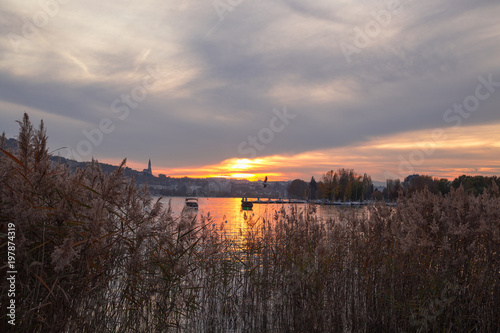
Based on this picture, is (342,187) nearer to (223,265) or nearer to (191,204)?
(191,204)

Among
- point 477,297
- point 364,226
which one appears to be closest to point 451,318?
point 477,297

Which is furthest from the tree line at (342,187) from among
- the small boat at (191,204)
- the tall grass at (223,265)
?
the tall grass at (223,265)

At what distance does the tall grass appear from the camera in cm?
273

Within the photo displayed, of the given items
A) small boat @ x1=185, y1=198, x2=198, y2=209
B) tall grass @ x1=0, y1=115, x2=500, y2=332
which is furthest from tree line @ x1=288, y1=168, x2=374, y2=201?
tall grass @ x1=0, y1=115, x2=500, y2=332

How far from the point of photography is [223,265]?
7.91 meters

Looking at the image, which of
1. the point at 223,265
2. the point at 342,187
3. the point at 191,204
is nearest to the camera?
the point at 223,265

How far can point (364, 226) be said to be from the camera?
7473 millimetres

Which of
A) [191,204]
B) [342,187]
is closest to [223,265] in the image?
[191,204]

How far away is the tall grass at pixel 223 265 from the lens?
108 inches

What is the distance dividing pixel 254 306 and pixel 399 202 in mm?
4410

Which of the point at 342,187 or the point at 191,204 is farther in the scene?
the point at 342,187

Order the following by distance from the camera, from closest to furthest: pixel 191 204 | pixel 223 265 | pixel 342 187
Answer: pixel 223 265 → pixel 191 204 → pixel 342 187

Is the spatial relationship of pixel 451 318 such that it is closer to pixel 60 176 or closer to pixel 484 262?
pixel 484 262

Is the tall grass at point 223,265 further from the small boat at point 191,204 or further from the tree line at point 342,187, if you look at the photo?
the tree line at point 342,187
